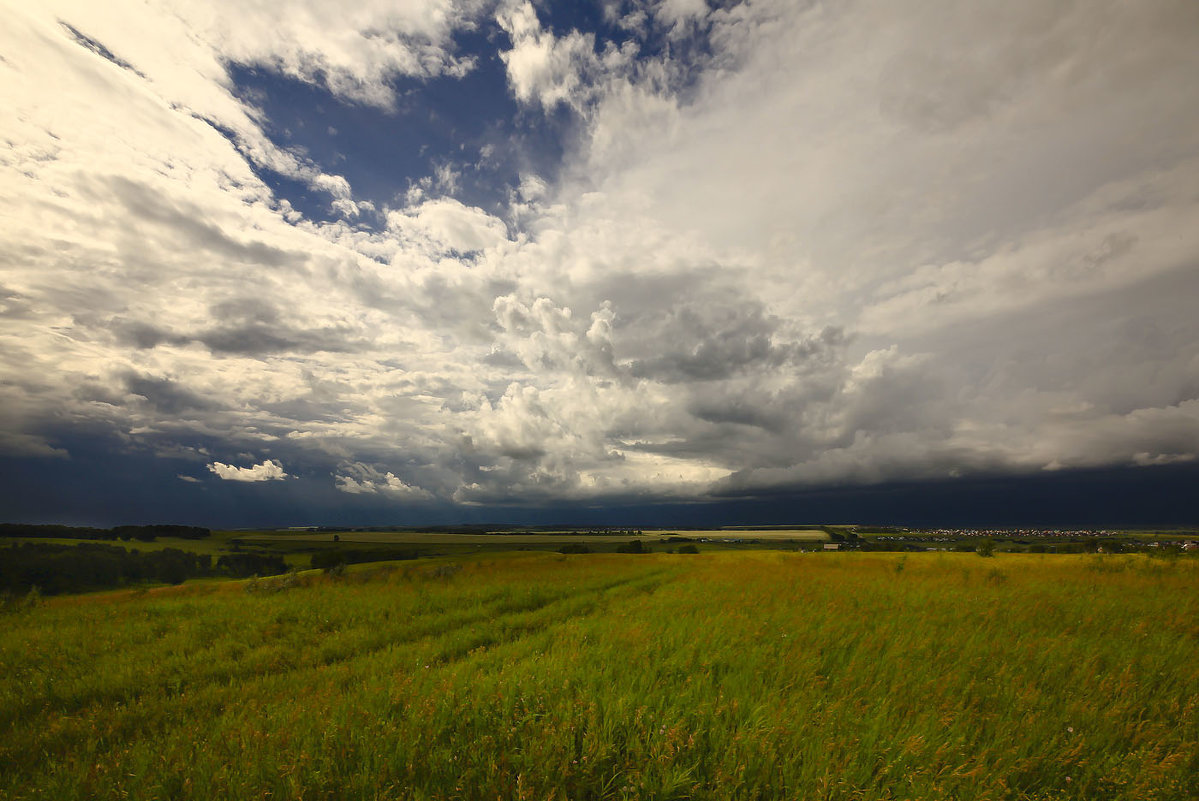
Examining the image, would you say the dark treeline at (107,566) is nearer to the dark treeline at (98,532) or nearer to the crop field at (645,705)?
the dark treeline at (98,532)

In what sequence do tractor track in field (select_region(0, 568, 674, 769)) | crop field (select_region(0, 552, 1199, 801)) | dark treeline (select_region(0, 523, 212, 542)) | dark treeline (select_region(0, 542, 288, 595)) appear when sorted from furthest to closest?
dark treeline (select_region(0, 523, 212, 542))
dark treeline (select_region(0, 542, 288, 595))
tractor track in field (select_region(0, 568, 674, 769))
crop field (select_region(0, 552, 1199, 801))

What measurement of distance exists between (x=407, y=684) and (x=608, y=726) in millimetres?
3132

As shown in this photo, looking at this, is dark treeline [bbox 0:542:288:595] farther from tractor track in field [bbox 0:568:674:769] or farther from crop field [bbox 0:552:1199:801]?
crop field [bbox 0:552:1199:801]

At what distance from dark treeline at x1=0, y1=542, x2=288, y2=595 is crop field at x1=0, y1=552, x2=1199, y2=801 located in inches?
4050

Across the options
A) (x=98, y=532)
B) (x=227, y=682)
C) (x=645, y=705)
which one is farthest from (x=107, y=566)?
(x=645, y=705)

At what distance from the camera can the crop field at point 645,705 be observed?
12.6 ft

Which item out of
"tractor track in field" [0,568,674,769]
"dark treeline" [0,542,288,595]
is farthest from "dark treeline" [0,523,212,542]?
"tractor track in field" [0,568,674,769]

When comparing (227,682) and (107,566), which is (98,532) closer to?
(107,566)

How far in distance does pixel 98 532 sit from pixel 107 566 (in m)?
92.1

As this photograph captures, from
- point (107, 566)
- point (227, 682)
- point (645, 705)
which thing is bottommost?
point (107, 566)

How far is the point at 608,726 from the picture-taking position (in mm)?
4363

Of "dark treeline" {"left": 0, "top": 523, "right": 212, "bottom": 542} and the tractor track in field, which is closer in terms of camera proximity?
the tractor track in field

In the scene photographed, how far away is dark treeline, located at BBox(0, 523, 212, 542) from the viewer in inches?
5960

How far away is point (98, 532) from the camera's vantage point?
16300cm
